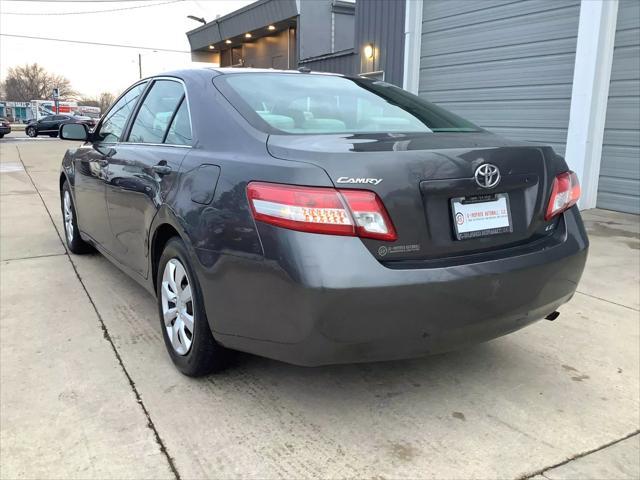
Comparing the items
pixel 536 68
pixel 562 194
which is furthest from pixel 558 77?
pixel 562 194

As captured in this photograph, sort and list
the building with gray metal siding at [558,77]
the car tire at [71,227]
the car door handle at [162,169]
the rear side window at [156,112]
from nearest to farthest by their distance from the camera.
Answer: the car door handle at [162,169] → the rear side window at [156,112] → the car tire at [71,227] → the building with gray metal siding at [558,77]

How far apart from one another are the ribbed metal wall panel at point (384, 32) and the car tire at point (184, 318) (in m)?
9.74

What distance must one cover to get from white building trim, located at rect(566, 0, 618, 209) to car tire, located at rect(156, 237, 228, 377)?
675 cm

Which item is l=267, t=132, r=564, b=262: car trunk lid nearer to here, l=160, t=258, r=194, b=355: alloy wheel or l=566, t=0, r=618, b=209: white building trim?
l=160, t=258, r=194, b=355: alloy wheel

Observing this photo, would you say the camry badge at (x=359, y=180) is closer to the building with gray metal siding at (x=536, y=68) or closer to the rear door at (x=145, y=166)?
the rear door at (x=145, y=166)

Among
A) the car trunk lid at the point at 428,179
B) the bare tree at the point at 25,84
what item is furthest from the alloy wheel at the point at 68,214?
the bare tree at the point at 25,84

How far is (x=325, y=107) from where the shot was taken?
2842mm

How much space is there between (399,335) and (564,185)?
1194 mm

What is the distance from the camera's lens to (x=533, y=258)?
7.79 feet

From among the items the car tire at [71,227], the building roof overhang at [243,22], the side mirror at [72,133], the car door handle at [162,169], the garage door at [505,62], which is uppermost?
the building roof overhang at [243,22]

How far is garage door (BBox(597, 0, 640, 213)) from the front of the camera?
7.36 m

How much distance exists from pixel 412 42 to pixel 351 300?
402 inches

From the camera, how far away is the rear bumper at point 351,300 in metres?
2.01

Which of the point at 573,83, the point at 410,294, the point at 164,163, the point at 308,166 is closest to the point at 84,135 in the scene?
the point at 164,163
